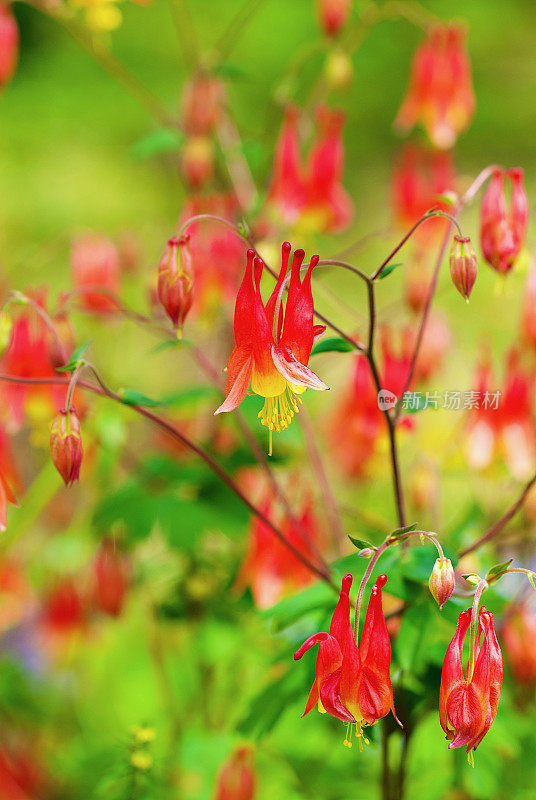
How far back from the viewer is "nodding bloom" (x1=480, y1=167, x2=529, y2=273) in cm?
84

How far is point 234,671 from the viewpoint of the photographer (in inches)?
52.4

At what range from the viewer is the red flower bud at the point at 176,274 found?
73 cm

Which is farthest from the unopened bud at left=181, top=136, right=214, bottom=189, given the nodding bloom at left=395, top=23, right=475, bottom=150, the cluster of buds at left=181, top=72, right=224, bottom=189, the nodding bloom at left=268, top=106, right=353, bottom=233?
the nodding bloom at left=395, top=23, right=475, bottom=150

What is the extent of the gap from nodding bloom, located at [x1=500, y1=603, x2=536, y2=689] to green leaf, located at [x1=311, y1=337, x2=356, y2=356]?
41 cm

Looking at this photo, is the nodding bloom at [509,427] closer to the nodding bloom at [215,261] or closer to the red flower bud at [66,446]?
the nodding bloom at [215,261]

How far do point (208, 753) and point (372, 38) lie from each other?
11.8 ft

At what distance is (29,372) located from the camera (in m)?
1.16

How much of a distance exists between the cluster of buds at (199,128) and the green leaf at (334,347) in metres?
0.58

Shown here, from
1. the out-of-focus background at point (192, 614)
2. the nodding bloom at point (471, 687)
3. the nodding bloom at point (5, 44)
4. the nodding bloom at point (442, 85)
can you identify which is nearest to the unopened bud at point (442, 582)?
the nodding bloom at point (471, 687)

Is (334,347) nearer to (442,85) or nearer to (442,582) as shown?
(442,582)

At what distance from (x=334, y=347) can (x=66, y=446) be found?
0.80ft

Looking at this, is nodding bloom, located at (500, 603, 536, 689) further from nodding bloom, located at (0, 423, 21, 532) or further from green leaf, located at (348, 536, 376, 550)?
nodding bloom, located at (0, 423, 21, 532)

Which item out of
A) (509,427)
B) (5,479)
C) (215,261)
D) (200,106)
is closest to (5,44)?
(200,106)

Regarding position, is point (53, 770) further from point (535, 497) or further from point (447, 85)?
point (447, 85)
